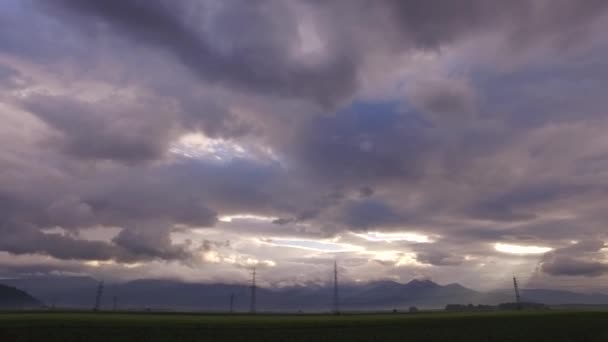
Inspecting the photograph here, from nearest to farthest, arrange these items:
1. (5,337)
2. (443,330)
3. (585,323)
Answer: (5,337), (443,330), (585,323)

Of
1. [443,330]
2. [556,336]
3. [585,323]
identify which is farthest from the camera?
[585,323]

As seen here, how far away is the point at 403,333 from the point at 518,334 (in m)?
25.1

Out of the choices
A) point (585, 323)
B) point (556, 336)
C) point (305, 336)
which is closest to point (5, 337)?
point (305, 336)

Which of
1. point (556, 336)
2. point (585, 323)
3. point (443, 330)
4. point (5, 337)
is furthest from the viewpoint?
point (585, 323)

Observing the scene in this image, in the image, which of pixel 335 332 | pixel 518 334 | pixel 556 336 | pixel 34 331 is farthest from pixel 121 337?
pixel 556 336

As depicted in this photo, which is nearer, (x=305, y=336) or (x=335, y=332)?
(x=305, y=336)

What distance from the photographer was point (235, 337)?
314 ft

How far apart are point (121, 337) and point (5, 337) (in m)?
20.5

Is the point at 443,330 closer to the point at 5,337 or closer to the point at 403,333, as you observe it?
the point at 403,333

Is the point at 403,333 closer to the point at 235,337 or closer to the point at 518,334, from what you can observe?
the point at 518,334

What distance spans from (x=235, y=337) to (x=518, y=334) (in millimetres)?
62029

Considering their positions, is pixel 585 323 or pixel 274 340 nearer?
pixel 274 340

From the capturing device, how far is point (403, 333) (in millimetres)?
108000

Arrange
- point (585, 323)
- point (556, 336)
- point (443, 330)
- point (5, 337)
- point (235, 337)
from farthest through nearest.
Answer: point (585, 323), point (443, 330), point (556, 336), point (235, 337), point (5, 337)
